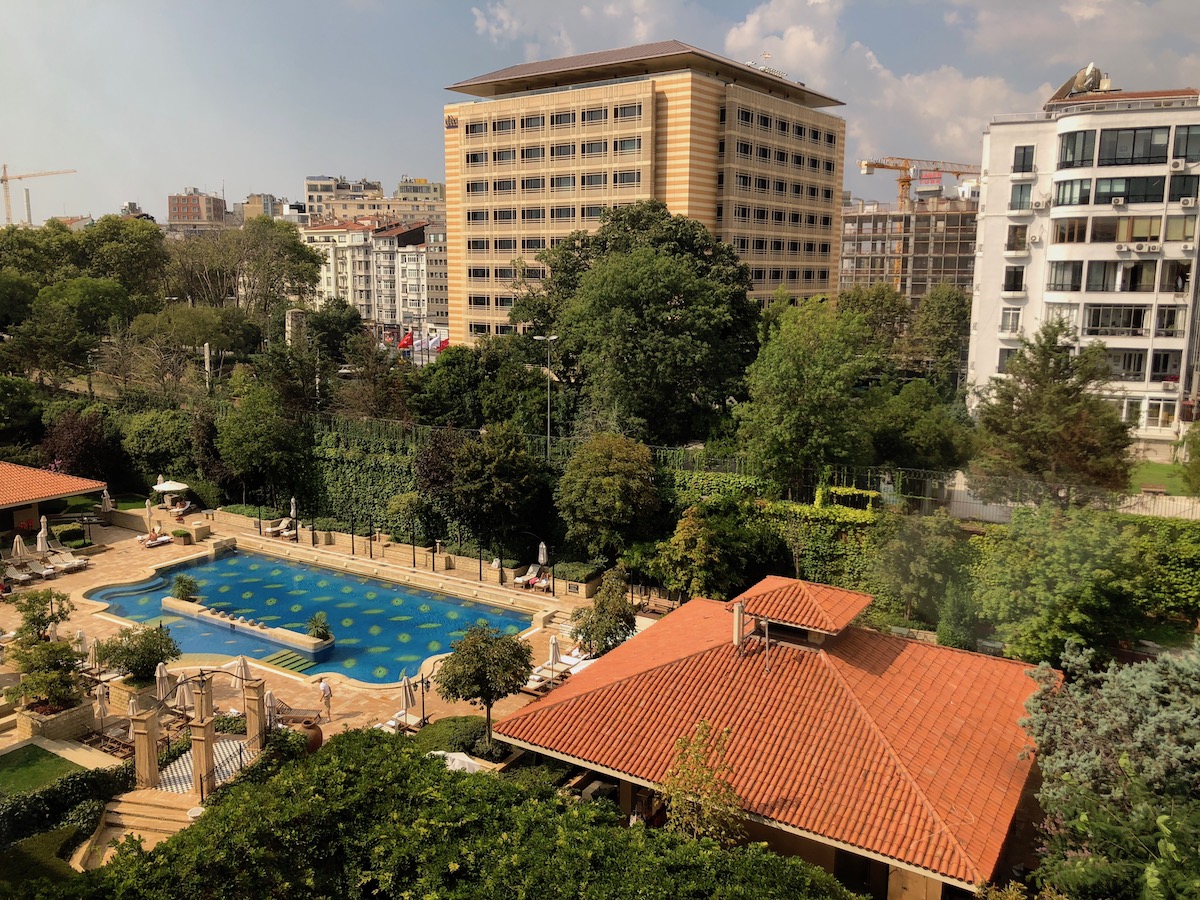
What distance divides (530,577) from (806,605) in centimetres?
1389

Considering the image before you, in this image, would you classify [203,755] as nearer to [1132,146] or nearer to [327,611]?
[327,611]

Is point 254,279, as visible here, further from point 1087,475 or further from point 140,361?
point 1087,475

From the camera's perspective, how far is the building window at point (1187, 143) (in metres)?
36.3

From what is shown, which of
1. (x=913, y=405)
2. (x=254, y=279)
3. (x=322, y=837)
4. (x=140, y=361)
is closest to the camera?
(x=322, y=837)

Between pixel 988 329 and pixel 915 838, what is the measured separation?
115 feet

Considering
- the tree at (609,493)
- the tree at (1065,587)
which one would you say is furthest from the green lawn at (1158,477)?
the tree at (609,493)

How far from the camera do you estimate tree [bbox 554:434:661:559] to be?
27.5 metres

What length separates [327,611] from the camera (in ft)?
97.2

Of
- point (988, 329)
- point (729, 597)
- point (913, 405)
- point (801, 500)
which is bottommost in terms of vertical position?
point (729, 597)

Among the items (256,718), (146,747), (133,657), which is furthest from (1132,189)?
(146,747)

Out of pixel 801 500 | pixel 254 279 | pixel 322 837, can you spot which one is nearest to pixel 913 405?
pixel 801 500

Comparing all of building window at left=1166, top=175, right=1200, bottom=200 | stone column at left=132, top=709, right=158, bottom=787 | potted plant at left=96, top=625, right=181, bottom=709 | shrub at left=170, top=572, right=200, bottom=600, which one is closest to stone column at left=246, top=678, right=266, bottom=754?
stone column at left=132, top=709, right=158, bottom=787

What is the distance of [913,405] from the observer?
103 ft

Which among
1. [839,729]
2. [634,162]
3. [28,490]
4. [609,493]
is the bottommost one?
[839,729]
